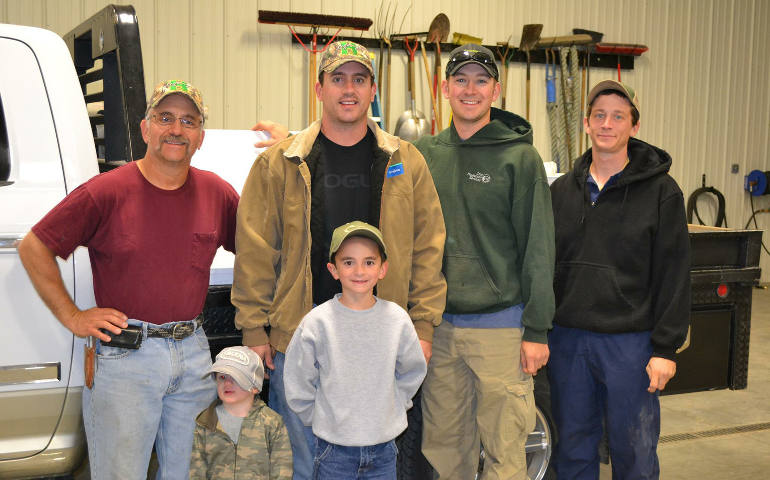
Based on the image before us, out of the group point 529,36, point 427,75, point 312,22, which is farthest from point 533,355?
point 529,36

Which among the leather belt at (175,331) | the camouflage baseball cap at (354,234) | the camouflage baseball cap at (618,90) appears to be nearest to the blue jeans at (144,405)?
the leather belt at (175,331)

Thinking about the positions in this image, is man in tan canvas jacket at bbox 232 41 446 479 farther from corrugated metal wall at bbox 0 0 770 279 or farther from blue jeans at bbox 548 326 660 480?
corrugated metal wall at bbox 0 0 770 279

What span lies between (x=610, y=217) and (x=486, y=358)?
690 mm

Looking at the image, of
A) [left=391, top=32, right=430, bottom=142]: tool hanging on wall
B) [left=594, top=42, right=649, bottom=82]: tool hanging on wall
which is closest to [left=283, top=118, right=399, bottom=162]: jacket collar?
[left=391, top=32, right=430, bottom=142]: tool hanging on wall

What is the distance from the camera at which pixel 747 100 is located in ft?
34.9

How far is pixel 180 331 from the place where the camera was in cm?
210

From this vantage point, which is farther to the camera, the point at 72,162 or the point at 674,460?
the point at 674,460

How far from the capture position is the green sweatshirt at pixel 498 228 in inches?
97.6

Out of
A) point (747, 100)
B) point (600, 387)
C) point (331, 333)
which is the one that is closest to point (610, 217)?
point (600, 387)

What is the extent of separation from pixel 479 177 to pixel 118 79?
5.06ft

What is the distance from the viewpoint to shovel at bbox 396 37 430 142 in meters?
7.75

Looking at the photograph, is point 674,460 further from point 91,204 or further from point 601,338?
point 91,204

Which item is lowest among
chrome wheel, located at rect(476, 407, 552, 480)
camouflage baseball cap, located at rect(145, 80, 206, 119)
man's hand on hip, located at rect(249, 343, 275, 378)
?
chrome wheel, located at rect(476, 407, 552, 480)

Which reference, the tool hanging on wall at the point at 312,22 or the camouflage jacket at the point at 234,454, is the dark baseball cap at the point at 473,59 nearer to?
the camouflage jacket at the point at 234,454
